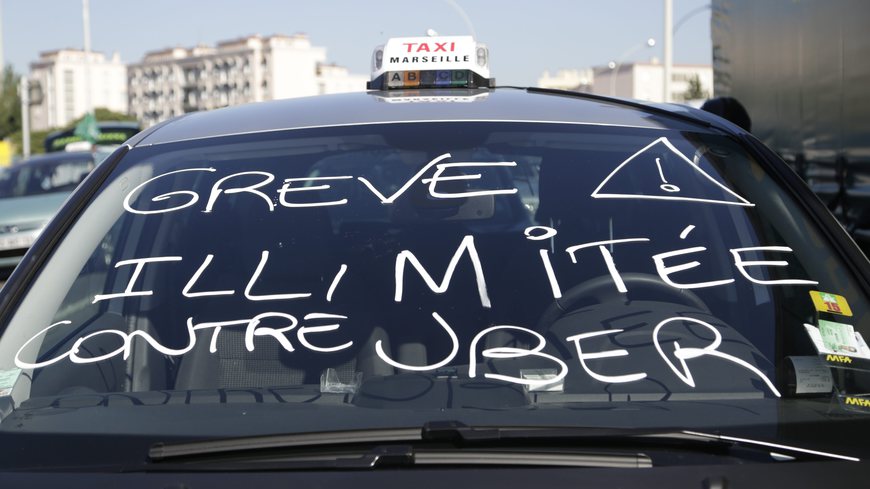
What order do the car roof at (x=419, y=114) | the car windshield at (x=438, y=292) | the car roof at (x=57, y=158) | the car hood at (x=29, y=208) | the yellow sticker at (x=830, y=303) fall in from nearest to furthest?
1. the car windshield at (x=438, y=292)
2. the yellow sticker at (x=830, y=303)
3. the car roof at (x=419, y=114)
4. the car hood at (x=29, y=208)
5. the car roof at (x=57, y=158)

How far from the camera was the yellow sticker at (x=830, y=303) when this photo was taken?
227 centimetres

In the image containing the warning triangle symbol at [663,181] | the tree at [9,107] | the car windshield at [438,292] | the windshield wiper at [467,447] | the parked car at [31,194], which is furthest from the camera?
the tree at [9,107]

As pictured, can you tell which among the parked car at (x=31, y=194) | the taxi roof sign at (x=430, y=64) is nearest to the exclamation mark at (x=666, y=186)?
the taxi roof sign at (x=430, y=64)

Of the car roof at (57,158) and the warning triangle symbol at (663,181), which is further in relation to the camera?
the car roof at (57,158)

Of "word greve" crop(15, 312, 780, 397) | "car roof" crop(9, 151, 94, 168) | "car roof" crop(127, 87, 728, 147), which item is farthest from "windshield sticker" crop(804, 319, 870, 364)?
"car roof" crop(9, 151, 94, 168)

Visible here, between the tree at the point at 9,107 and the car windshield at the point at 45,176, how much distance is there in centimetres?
8601

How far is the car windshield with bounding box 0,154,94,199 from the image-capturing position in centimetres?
1585

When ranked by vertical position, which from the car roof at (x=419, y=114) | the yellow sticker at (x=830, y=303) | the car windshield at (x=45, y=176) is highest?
the car roof at (x=419, y=114)

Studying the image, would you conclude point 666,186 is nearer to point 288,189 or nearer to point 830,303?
point 830,303

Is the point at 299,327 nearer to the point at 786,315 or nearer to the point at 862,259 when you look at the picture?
the point at 786,315

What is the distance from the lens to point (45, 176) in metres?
16.2

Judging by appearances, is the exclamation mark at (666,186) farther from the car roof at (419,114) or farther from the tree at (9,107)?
the tree at (9,107)

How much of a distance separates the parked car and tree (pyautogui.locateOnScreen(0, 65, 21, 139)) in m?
86.1

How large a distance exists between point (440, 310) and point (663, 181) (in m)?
0.62
